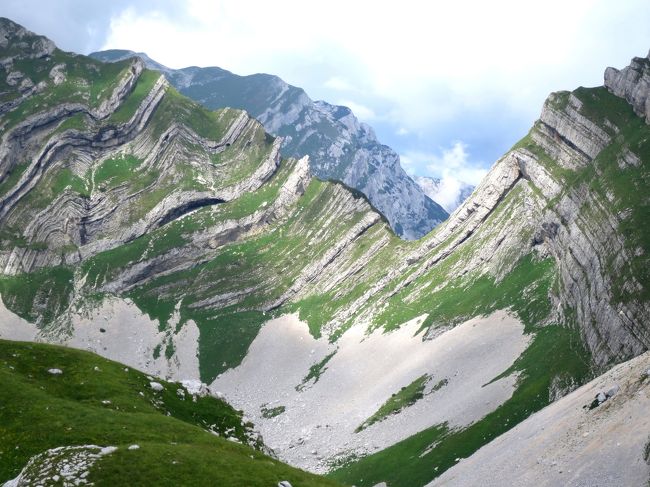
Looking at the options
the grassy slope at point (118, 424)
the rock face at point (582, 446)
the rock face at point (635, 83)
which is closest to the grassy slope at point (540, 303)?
the rock face at point (635, 83)

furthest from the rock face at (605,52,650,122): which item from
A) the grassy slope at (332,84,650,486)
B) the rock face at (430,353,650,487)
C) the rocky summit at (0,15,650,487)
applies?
the rock face at (430,353,650,487)

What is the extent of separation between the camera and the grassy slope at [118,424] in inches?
1478

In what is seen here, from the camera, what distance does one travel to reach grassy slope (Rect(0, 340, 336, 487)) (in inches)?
1478

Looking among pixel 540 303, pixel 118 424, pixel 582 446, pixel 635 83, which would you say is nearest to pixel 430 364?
pixel 540 303

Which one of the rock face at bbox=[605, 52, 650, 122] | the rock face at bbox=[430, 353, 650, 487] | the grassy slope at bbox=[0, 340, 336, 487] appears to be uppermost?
the rock face at bbox=[605, 52, 650, 122]

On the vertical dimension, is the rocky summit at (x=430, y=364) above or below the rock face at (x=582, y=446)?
above

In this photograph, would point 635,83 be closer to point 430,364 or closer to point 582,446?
point 430,364

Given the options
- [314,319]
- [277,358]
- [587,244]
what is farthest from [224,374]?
[587,244]

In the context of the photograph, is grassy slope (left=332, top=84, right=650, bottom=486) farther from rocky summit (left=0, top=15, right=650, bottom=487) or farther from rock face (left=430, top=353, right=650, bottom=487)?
rock face (left=430, top=353, right=650, bottom=487)

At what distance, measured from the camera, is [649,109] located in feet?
424

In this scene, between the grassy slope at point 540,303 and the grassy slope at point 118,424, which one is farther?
the grassy slope at point 540,303

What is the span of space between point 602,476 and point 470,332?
85.5m

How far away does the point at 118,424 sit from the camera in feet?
147

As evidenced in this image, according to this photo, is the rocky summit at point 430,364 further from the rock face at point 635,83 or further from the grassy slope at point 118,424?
the rock face at point 635,83
